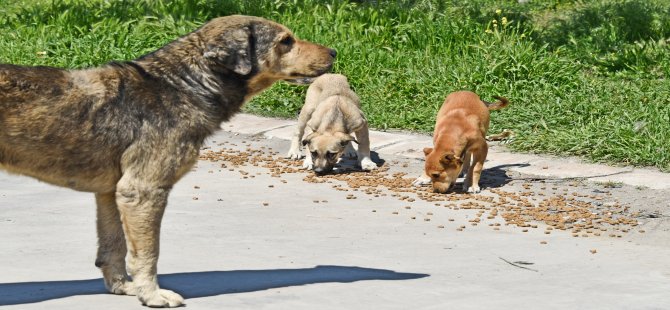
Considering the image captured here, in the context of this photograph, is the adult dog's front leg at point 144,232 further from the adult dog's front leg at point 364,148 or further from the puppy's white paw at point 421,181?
the adult dog's front leg at point 364,148

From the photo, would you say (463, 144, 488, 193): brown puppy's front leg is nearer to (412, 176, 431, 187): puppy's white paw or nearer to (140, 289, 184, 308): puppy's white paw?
(412, 176, 431, 187): puppy's white paw

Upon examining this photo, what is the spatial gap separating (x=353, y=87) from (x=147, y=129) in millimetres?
7629

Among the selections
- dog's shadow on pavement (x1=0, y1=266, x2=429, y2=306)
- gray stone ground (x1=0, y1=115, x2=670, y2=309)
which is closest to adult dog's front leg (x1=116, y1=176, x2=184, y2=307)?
gray stone ground (x1=0, y1=115, x2=670, y2=309)

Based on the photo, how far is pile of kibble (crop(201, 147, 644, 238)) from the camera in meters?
8.84

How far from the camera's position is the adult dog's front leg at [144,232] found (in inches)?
249

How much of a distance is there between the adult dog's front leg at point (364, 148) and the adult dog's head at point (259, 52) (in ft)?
13.3

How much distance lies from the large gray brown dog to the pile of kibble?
2.86 metres

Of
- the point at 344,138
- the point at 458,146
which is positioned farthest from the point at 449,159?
the point at 344,138

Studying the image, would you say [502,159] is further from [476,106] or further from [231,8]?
[231,8]

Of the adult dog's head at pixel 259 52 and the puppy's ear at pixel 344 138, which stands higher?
the adult dog's head at pixel 259 52

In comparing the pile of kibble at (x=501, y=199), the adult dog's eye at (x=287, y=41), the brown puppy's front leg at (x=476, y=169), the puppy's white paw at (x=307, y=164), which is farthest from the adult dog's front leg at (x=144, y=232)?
the puppy's white paw at (x=307, y=164)

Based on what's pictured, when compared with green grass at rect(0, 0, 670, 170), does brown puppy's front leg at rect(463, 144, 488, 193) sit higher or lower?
higher

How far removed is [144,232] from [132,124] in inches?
23.1

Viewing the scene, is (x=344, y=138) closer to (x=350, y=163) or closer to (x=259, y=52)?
(x=350, y=163)
